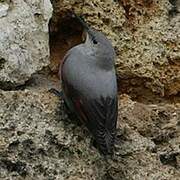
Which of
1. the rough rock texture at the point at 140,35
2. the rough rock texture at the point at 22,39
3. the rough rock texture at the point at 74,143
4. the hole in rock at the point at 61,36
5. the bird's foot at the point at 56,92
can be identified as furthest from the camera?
the hole in rock at the point at 61,36

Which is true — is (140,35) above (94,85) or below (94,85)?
above

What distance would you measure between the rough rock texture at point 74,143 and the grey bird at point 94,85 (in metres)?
0.09

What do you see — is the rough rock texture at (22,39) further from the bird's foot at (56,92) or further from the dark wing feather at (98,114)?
the dark wing feather at (98,114)

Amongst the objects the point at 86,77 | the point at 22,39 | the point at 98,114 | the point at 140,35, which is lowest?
the point at 98,114

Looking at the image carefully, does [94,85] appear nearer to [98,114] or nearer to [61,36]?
[98,114]

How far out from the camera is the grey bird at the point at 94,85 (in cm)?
355

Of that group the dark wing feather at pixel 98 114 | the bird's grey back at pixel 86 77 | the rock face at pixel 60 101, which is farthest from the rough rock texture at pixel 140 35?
the dark wing feather at pixel 98 114

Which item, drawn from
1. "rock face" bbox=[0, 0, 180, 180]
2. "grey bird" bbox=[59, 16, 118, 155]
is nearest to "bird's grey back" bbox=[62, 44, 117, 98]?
"grey bird" bbox=[59, 16, 118, 155]

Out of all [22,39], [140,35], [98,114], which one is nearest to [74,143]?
[98,114]

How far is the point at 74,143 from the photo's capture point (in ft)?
11.1

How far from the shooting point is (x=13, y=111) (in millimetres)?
3293

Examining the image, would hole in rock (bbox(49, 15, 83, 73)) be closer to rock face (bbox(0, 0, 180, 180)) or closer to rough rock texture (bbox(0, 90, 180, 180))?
rock face (bbox(0, 0, 180, 180))

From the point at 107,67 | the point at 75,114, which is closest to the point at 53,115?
the point at 75,114

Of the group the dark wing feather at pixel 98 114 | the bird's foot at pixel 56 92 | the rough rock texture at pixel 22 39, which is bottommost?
the dark wing feather at pixel 98 114
